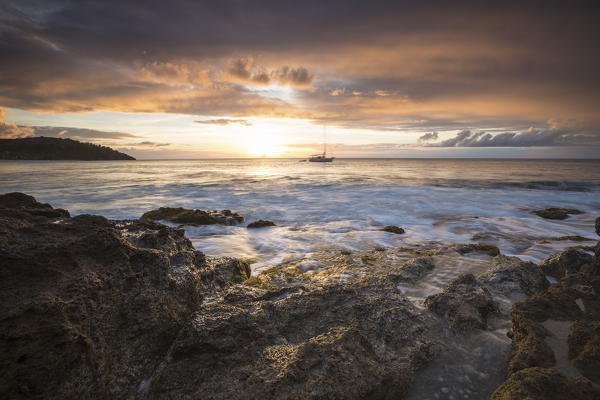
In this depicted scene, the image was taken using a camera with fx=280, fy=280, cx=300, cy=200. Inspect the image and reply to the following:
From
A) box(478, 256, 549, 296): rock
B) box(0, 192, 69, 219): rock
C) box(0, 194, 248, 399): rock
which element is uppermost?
box(0, 192, 69, 219): rock

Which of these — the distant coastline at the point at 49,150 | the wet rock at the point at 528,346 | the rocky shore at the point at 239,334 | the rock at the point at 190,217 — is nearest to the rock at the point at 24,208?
the rocky shore at the point at 239,334

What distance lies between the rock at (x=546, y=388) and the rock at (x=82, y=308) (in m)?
2.32

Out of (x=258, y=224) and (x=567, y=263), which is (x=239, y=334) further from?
(x=258, y=224)

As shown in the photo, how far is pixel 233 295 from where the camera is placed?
2.65 metres

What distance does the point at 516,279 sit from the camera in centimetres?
383

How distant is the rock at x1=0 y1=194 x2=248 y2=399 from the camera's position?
150 centimetres

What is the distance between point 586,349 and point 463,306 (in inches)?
37.8

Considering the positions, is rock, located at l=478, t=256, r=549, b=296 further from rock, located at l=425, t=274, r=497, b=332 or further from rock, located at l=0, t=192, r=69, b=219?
rock, located at l=0, t=192, r=69, b=219

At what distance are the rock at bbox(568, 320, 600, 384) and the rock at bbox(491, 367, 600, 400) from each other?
0.37 metres

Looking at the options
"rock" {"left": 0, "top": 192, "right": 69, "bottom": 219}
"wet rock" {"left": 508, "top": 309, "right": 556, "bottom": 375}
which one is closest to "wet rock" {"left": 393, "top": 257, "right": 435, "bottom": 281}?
"wet rock" {"left": 508, "top": 309, "right": 556, "bottom": 375}

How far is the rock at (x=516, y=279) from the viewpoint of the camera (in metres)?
3.71

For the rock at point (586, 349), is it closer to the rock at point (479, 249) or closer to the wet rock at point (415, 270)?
the wet rock at point (415, 270)

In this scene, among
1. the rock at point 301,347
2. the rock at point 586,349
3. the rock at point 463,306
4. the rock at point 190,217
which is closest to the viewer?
the rock at point 301,347

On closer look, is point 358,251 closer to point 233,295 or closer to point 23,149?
Answer: point 233,295
